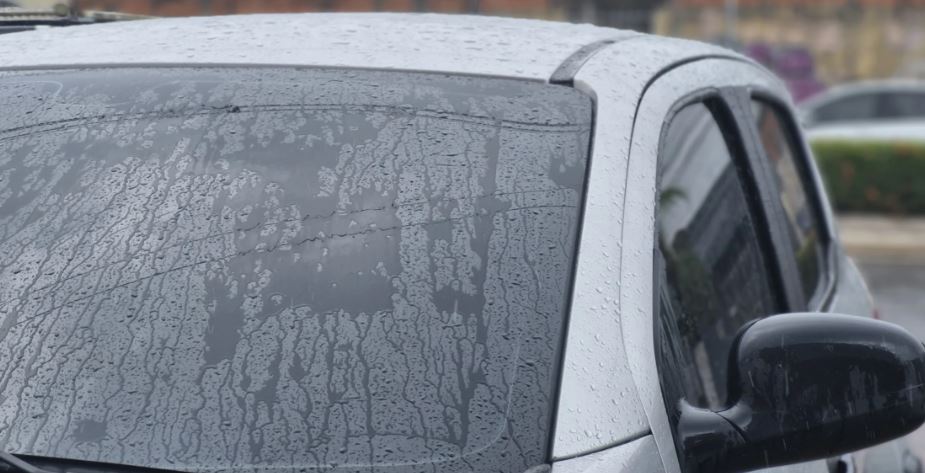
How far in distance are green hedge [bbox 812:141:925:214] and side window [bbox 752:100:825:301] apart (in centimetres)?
1268

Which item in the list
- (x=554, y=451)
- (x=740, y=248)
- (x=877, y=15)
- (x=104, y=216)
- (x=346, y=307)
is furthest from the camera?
(x=877, y=15)

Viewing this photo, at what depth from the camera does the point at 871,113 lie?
64.2 feet

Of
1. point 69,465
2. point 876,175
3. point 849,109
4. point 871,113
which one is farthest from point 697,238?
point 849,109

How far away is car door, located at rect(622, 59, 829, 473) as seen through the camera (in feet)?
6.31

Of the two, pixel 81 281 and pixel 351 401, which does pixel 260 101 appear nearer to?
pixel 81 281

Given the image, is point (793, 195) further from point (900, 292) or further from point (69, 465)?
point (900, 292)

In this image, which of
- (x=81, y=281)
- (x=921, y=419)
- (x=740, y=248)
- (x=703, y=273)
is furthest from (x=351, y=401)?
(x=740, y=248)

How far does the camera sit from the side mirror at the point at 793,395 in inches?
72.5

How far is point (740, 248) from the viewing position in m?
2.70

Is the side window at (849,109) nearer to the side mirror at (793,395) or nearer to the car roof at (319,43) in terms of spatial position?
the car roof at (319,43)

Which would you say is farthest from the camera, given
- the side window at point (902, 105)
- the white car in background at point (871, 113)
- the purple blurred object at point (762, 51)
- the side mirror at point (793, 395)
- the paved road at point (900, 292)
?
the purple blurred object at point (762, 51)

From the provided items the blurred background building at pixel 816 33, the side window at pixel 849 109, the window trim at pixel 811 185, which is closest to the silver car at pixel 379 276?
the window trim at pixel 811 185

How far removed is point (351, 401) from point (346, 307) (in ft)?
0.54

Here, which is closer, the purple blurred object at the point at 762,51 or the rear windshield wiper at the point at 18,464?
the rear windshield wiper at the point at 18,464
